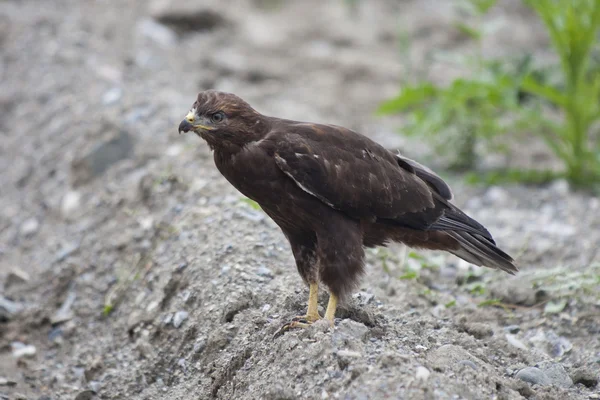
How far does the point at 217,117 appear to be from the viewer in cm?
446

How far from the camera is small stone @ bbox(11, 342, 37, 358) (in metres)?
5.49

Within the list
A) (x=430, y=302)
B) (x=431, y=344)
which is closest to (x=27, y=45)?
(x=430, y=302)

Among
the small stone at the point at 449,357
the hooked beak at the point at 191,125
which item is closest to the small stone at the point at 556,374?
the small stone at the point at 449,357

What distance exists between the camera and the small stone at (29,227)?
23.8ft

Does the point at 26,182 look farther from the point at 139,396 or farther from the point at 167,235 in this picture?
the point at 139,396

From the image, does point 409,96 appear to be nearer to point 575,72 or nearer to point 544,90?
point 544,90

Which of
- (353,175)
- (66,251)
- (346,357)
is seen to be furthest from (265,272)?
(66,251)

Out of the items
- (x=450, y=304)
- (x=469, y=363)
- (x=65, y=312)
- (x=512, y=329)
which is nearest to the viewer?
(x=469, y=363)

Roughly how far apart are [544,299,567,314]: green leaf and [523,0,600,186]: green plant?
2.60 metres

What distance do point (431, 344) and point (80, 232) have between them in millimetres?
3482

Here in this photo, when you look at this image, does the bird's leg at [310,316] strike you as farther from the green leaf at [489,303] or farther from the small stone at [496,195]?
the small stone at [496,195]

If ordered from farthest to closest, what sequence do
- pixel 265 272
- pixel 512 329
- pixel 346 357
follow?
pixel 512 329 < pixel 265 272 < pixel 346 357

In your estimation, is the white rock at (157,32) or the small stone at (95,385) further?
the white rock at (157,32)

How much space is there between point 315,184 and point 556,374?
161 centimetres
